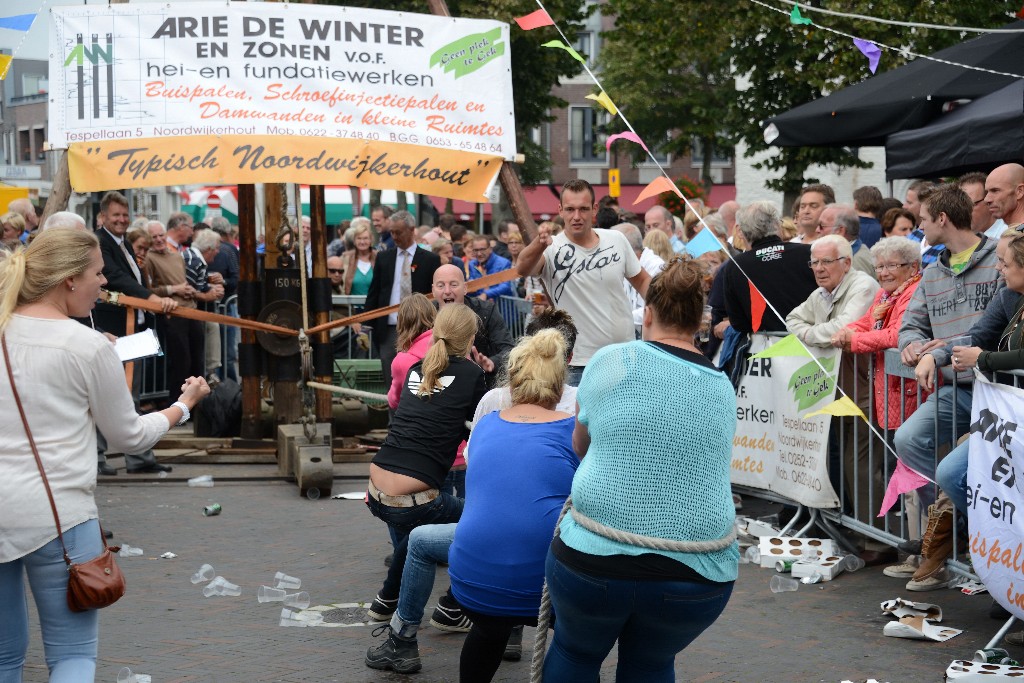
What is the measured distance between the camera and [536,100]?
104 ft

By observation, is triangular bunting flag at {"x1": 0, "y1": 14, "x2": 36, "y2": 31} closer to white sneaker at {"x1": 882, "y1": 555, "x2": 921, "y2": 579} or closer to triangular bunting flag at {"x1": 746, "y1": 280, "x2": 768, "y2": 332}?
triangular bunting flag at {"x1": 746, "y1": 280, "x2": 768, "y2": 332}

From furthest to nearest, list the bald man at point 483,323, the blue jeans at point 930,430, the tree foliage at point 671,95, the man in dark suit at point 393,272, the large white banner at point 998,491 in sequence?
the tree foliage at point 671,95, the man in dark suit at point 393,272, the bald man at point 483,323, the blue jeans at point 930,430, the large white banner at point 998,491

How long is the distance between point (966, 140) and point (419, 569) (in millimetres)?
5598

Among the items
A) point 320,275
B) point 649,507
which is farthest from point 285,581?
point 320,275

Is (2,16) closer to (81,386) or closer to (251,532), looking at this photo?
(251,532)

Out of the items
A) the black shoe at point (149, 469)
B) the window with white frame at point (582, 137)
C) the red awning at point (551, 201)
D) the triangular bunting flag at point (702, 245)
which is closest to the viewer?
the triangular bunting flag at point (702, 245)

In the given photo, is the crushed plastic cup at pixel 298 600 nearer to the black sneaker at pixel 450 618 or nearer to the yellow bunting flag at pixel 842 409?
the black sneaker at pixel 450 618

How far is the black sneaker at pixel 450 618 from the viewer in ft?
19.9

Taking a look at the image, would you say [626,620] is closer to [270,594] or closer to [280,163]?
[270,594]

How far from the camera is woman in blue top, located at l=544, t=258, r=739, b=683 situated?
3.72 m

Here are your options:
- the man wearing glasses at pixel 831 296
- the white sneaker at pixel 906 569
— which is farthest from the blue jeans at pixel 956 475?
the man wearing glasses at pixel 831 296

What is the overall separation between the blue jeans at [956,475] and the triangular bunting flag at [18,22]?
261 inches

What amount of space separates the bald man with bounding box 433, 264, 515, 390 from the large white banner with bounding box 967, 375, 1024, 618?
102 inches

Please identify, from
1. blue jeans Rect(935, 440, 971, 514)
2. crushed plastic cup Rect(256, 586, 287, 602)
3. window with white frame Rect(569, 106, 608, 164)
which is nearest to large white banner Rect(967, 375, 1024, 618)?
blue jeans Rect(935, 440, 971, 514)
